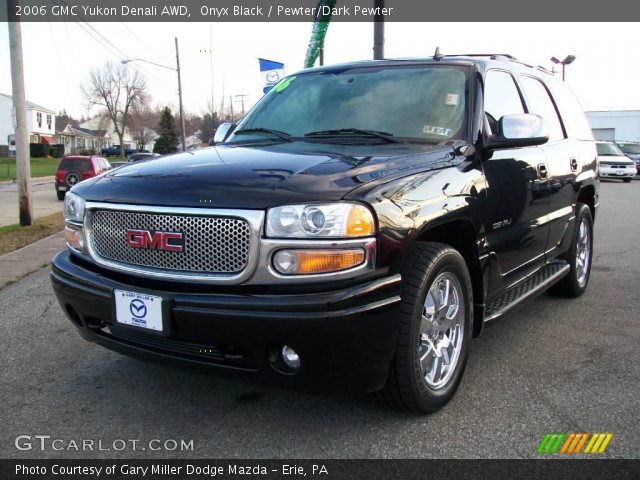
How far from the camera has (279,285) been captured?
8.20 feet

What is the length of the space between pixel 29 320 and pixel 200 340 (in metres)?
2.92

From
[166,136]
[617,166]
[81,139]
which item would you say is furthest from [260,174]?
[81,139]

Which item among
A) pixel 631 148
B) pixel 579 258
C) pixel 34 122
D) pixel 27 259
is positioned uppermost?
pixel 34 122

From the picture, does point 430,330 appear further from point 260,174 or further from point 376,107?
point 376,107

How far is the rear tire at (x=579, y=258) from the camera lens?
516 centimetres

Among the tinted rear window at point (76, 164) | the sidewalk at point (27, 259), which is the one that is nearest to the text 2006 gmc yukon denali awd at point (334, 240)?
the sidewalk at point (27, 259)

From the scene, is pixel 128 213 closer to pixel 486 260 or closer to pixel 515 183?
pixel 486 260

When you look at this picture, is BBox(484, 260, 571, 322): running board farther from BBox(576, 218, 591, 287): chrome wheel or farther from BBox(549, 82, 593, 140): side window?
BBox(549, 82, 593, 140): side window

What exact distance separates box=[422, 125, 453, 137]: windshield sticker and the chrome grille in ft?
5.02

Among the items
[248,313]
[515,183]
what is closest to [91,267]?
[248,313]

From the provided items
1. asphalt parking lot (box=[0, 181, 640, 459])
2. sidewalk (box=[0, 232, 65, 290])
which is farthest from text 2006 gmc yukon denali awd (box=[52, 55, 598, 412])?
sidewalk (box=[0, 232, 65, 290])

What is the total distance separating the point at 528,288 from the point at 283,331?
7.81 ft

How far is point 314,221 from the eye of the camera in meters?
2.49

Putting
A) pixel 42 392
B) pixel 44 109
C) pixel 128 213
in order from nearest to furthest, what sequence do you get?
pixel 128 213 → pixel 42 392 → pixel 44 109
